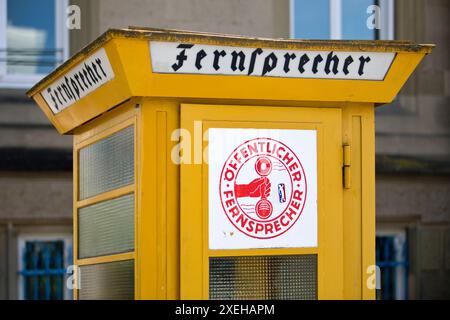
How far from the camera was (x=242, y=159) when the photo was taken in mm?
4816

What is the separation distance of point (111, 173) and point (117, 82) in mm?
601

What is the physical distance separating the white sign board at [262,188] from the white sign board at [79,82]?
1.80 feet

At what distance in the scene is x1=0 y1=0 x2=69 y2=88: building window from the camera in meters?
10.9

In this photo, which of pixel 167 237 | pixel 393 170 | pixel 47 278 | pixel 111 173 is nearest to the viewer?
pixel 167 237

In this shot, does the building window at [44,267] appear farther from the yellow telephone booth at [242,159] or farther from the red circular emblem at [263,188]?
the red circular emblem at [263,188]

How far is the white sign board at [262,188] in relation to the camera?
4.78 meters

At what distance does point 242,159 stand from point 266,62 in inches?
16.6

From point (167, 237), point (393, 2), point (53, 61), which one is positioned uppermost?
point (393, 2)

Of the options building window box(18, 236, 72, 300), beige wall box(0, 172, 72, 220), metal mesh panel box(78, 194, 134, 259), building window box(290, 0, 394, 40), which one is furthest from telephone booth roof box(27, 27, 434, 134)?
building window box(290, 0, 394, 40)

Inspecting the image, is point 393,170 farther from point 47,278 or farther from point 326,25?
point 47,278

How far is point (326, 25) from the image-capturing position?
11.6m

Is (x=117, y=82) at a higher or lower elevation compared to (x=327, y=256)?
higher

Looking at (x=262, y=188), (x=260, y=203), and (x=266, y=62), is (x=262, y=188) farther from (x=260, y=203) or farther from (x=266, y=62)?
(x=266, y=62)
